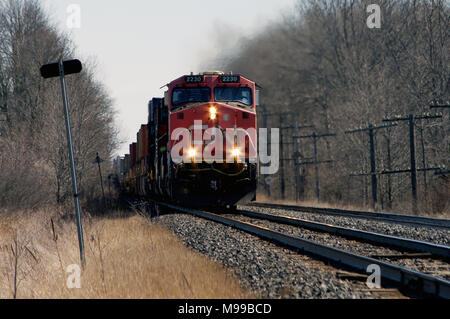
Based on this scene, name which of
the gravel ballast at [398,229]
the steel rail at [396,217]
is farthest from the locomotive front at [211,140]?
the gravel ballast at [398,229]

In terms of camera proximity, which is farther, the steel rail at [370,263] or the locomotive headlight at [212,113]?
the locomotive headlight at [212,113]

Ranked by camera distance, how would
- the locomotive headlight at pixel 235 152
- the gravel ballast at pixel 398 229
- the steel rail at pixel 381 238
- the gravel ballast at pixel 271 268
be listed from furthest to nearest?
the locomotive headlight at pixel 235 152
the gravel ballast at pixel 398 229
the steel rail at pixel 381 238
the gravel ballast at pixel 271 268

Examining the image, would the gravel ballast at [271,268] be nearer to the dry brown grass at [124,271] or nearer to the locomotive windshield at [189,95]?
the dry brown grass at [124,271]

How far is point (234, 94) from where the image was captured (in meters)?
15.7

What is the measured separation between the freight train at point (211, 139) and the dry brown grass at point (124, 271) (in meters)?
3.78

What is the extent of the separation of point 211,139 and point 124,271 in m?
8.69

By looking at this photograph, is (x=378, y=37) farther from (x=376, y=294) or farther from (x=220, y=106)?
(x=376, y=294)

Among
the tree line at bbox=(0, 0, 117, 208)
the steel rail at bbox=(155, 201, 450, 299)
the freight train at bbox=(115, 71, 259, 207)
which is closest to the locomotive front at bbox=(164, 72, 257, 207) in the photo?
the freight train at bbox=(115, 71, 259, 207)

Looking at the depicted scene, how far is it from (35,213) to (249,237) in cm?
974

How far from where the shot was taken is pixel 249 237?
997 centimetres

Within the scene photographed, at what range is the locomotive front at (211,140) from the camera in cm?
1498

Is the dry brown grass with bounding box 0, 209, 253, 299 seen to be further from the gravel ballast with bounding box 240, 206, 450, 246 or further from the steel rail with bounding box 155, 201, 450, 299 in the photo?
the gravel ballast with bounding box 240, 206, 450, 246

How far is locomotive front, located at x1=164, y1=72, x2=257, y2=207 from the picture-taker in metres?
15.0

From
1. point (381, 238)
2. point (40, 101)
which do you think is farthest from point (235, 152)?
point (40, 101)
